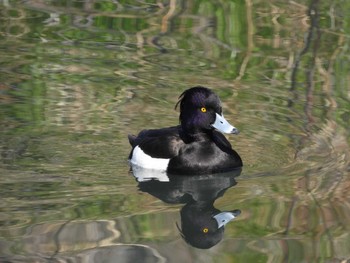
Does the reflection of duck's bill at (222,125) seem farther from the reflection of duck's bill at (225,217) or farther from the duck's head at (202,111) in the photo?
the reflection of duck's bill at (225,217)

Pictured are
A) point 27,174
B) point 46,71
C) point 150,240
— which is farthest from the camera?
point 46,71

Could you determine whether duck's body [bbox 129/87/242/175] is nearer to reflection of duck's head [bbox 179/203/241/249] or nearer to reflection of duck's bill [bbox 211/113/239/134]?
reflection of duck's bill [bbox 211/113/239/134]

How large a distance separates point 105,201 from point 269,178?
151 centimetres

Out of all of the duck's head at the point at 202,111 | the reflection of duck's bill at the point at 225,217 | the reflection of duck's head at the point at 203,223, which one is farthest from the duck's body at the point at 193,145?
the reflection of duck's bill at the point at 225,217

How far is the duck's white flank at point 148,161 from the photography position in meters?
10.5

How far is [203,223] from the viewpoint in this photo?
9086mm

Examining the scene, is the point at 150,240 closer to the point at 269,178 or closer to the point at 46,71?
the point at 269,178

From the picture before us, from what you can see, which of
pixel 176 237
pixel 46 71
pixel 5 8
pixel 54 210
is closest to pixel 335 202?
pixel 176 237

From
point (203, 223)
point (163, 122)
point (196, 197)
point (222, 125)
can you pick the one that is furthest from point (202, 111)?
point (203, 223)

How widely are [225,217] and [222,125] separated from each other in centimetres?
138

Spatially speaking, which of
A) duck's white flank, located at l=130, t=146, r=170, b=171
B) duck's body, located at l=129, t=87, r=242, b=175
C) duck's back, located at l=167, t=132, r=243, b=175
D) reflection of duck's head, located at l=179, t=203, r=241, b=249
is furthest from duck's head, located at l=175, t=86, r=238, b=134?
reflection of duck's head, located at l=179, t=203, r=241, b=249

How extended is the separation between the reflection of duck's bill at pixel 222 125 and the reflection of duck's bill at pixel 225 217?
→ 1.14 m

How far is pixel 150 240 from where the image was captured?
8422 millimetres

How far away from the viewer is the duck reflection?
28.7ft
